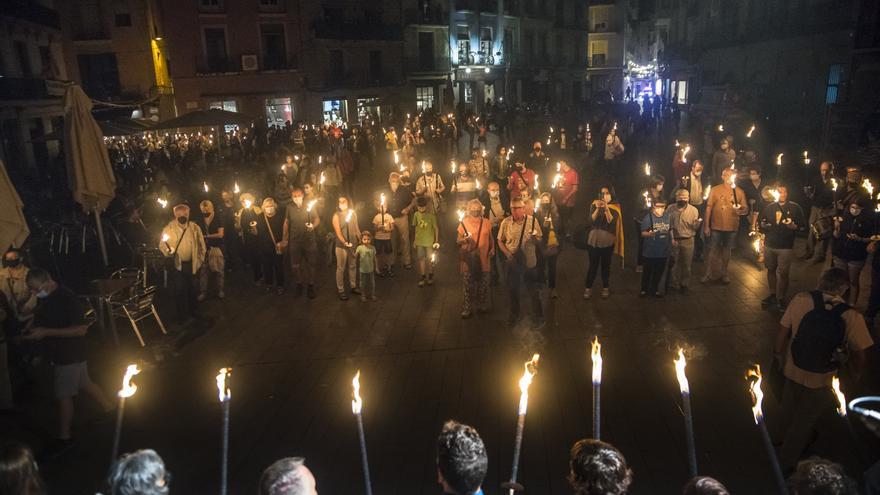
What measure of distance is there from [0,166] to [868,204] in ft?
35.3

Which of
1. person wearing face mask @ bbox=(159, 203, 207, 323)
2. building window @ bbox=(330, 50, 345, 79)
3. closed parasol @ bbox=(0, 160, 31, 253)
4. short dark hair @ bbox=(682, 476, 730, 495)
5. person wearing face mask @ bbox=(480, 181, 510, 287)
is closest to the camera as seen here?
short dark hair @ bbox=(682, 476, 730, 495)

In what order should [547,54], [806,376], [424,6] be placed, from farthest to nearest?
[547,54] → [424,6] → [806,376]

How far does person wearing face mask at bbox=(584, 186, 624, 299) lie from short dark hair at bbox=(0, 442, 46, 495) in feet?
25.0

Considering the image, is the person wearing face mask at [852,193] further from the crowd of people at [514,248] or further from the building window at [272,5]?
the building window at [272,5]

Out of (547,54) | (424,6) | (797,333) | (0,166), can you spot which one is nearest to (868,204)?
(797,333)

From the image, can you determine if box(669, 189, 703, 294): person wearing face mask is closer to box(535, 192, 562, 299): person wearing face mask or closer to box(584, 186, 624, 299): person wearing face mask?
box(584, 186, 624, 299): person wearing face mask

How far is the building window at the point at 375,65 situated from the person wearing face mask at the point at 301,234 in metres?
35.2

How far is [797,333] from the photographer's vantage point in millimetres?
5098

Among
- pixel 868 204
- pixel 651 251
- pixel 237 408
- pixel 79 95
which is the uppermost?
pixel 79 95

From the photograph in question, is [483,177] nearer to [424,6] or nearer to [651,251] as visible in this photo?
[651,251]

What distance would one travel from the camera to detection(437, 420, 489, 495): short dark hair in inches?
128

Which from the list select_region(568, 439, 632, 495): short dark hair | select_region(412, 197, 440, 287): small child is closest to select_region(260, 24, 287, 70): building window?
select_region(412, 197, 440, 287): small child

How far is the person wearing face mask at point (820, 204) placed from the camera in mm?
10719

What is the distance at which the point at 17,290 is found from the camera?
7309 mm
